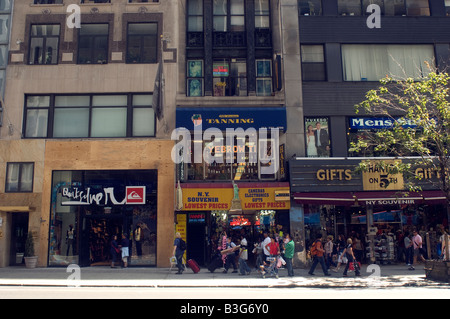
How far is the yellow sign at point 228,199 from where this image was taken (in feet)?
67.4

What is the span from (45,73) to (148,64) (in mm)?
5933

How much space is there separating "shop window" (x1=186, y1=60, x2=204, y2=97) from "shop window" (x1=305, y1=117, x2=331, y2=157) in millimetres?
6535

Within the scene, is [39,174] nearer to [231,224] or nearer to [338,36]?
[231,224]

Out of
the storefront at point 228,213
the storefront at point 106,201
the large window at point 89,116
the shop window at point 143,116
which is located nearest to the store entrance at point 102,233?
the storefront at point 106,201

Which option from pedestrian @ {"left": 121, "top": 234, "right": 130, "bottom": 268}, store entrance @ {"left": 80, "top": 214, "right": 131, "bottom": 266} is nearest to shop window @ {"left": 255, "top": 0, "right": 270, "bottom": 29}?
store entrance @ {"left": 80, "top": 214, "right": 131, "bottom": 266}

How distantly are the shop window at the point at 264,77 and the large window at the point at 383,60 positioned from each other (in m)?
4.43

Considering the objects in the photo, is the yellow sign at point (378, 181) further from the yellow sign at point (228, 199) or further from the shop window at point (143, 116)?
the shop window at point (143, 116)

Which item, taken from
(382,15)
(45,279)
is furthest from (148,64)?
(382,15)

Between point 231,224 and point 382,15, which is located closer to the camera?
point 231,224

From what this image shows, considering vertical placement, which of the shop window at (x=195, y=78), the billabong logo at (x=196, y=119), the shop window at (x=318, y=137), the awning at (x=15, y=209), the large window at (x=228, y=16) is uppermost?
the large window at (x=228, y=16)

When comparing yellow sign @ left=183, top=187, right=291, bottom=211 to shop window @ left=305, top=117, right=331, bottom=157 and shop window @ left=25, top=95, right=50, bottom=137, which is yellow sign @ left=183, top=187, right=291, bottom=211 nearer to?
shop window @ left=305, top=117, right=331, bottom=157

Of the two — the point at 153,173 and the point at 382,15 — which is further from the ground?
the point at 382,15

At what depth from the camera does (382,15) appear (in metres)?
22.9
